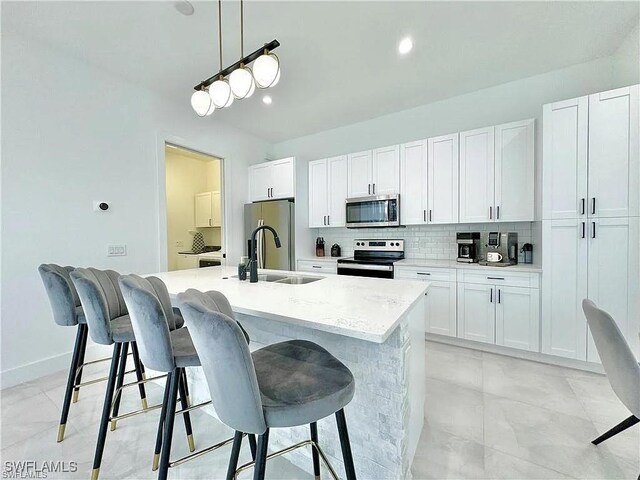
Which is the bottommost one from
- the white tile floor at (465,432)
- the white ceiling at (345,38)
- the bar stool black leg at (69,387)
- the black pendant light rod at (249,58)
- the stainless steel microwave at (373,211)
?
the white tile floor at (465,432)

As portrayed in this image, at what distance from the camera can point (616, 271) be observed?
2305 millimetres

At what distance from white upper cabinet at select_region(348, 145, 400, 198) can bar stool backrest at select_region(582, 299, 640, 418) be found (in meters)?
2.49

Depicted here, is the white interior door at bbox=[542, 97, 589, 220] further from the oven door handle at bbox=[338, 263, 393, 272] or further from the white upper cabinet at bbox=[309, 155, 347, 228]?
the white upper cabinet at bbox=[309, 155, 347, 228]

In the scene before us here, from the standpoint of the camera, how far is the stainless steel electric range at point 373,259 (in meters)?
3.41

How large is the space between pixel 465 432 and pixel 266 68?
8.23 feet

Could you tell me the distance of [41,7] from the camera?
2.05 m

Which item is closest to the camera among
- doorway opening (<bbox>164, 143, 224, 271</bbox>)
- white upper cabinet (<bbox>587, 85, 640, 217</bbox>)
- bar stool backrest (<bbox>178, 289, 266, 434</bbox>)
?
bar stool backrest (<bbox>178, 289, 266, 434</bbox>)

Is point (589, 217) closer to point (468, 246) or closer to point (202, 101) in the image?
point (468, 246)

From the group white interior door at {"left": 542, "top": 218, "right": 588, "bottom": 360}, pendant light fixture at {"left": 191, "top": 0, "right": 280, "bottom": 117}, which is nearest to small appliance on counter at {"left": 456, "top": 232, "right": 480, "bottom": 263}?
white interior door at {"left": 542, "top": 218, "right": 588, "bottom": 360}

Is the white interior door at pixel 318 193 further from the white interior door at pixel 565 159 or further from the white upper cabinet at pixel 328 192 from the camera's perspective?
the white interior door at pixel 565 159

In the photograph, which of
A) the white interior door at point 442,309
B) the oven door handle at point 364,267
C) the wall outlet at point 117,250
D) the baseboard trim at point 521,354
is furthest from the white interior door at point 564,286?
the wall outlet at point 117,250

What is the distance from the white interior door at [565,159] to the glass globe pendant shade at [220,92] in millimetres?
2738

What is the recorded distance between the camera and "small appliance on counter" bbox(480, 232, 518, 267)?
3.03m

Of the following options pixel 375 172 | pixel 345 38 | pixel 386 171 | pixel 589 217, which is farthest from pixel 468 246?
pixel 345 38
